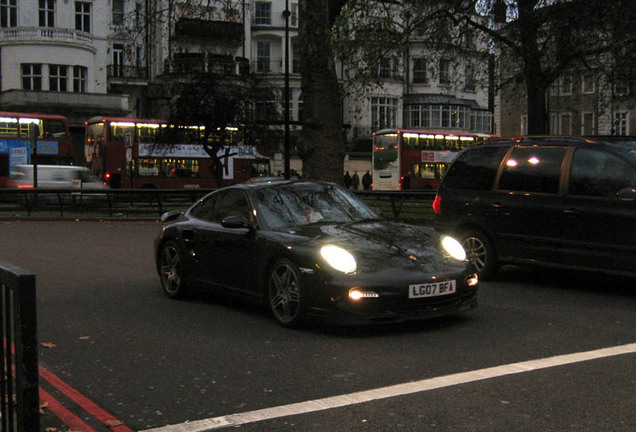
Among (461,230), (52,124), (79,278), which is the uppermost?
(52,124)

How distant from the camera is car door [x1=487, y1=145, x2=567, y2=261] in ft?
29.7

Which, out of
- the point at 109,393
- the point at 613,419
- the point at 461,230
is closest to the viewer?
the point at 613,419

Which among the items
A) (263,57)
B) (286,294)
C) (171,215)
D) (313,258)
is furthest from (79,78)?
(313,258)

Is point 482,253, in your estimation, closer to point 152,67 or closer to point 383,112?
point 152,67

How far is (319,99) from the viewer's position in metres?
16.0

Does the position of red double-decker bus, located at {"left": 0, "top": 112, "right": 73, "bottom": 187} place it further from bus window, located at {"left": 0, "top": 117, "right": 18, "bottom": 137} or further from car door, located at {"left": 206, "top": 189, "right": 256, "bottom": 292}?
car door, located at {"left": 206, "top": 189, "right": 256, "bottom": 292}

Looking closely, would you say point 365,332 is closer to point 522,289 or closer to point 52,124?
point 522,289

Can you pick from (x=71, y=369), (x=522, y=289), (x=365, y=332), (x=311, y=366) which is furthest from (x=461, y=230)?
(x=71, y=369)

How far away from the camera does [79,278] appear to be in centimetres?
1043

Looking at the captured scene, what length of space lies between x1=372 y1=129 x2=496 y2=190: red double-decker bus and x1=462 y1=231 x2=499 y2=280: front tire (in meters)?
31.1

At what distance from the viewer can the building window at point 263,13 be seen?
60906 millimetres

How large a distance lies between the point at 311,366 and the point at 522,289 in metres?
4.47

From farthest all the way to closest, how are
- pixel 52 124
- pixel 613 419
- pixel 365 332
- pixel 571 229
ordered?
pixel 52 124, pixel 571 229, pixel 365 332, pixel 613 419

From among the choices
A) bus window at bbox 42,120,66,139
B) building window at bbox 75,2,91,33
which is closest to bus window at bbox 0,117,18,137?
bus window at bbox 42,120,66,139
